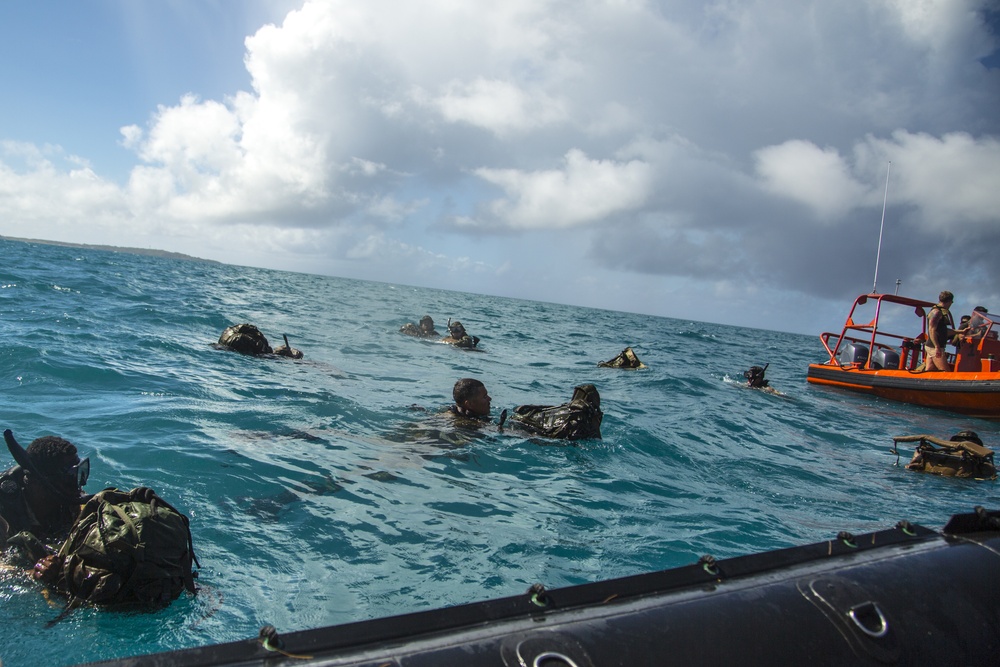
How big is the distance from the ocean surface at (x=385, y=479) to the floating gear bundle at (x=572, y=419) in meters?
0.24

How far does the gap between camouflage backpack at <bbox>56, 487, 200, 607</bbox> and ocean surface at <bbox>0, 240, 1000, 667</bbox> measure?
19cm

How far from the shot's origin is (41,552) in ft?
11.8

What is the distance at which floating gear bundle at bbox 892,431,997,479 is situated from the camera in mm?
8438

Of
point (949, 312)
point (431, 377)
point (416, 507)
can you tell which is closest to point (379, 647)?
point (416, 507)

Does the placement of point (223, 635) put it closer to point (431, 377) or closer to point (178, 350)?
point (431, 377)

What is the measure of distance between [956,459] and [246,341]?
1240 cm

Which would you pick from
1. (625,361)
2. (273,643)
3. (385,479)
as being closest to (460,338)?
(625,361)

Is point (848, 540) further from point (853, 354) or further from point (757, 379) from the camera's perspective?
point (853, 354)

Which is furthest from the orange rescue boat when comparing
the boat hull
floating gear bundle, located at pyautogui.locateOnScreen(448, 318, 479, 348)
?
floating gear bundle, located at pyautogui.locateOnScreen(448, 318, 479, 348)

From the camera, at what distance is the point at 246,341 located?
1260 cm

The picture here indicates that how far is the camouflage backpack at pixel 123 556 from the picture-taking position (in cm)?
314

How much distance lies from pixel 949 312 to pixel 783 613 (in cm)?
1697

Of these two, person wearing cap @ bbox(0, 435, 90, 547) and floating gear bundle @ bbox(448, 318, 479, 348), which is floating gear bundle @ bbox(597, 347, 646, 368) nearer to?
floating gear bundle @ bbox(448, 318, 479, 348)

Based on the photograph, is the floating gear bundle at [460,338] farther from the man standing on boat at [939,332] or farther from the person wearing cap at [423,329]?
the man standing on boat at [939,332]
